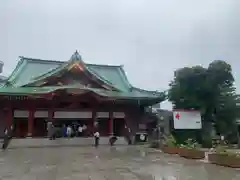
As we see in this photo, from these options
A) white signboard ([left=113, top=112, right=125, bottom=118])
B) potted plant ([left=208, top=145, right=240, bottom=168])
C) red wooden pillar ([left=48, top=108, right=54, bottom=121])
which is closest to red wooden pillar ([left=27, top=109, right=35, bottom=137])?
red wooden pillar ([left=48, top=108, right=54, bottom=121])

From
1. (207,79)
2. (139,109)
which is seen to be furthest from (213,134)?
(139,109)

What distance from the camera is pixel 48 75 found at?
29141 mm

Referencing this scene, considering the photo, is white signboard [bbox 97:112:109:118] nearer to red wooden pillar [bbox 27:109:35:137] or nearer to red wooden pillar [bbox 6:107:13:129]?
red wooden pillar [bbox 27:109:35:137]

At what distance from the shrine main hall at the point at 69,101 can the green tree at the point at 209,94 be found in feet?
8.36

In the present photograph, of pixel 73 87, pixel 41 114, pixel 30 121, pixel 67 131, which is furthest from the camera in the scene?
pixel 41 114

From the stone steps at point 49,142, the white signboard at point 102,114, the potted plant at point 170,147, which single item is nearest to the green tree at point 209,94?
the white signboard at point 102,114

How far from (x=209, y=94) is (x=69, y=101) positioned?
14702 mm

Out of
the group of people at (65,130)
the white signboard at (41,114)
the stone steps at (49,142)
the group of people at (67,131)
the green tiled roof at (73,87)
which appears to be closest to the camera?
the stone steps at (49,142)

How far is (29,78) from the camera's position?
31781mm

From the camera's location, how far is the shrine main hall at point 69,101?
26.7 metres

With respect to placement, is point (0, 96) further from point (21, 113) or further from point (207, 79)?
point (207, 79)

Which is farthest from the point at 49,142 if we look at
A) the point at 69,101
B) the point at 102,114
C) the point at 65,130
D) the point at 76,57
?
the point at 76,57

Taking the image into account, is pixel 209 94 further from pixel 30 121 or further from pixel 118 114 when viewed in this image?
pixel 30 121

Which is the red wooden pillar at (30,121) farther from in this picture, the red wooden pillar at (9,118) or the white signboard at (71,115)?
the white signboard at (71,115)
